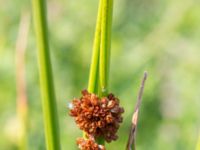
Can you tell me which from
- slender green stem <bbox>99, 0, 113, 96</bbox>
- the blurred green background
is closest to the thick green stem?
slender green stem <bbox>99, 0, 113, 96</bbox>

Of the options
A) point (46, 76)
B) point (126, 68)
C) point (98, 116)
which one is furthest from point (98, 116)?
point (126, 68)

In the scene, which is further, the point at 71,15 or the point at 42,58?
the point at 71,15

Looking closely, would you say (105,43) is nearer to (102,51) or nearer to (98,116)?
(102,51)

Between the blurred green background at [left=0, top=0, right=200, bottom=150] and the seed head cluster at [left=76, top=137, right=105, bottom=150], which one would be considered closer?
the seed head cluster at [left=76, top=137, right=105, bottom=150]

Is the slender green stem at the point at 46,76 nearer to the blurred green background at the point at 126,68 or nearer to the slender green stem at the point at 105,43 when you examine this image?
the slender green stem at the point at 105,43

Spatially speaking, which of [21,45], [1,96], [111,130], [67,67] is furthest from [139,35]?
[111,130]

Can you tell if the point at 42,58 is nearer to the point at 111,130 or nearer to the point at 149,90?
the point at 111,130

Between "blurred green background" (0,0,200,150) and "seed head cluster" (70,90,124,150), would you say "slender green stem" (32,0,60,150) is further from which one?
"blurred green background" (0,0,200,150)
